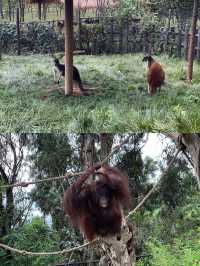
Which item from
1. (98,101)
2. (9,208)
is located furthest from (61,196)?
(98,101)

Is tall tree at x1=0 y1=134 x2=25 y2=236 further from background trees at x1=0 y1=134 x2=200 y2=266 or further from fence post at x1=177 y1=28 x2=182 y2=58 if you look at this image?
fence post at x1=177 y1=28 x2=182 y2=58

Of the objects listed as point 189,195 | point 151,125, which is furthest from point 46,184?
point 151,125

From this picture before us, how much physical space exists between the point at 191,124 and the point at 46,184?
4127mm

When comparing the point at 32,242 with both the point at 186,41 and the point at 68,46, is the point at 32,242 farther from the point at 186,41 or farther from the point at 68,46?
the point at 186,41

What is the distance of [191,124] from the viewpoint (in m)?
2.06

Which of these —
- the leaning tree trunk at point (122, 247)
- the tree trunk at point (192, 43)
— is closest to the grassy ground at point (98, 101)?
the tree trunk at point (192, 43)

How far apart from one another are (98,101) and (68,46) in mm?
275

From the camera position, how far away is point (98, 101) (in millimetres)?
2055

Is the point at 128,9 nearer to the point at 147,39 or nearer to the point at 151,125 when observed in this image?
the point at 147,39

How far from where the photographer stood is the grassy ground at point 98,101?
200 centimetres

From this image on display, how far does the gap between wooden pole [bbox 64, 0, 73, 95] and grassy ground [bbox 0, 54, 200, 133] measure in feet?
0.14

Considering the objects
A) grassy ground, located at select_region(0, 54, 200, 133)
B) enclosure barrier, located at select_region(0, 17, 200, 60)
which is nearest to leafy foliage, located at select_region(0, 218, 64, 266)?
grassy ground, located at select_region(0, 54, 200, 133)

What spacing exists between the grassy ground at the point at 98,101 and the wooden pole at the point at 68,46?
43 millimetres

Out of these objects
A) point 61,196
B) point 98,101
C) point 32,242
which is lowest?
point 32,242
